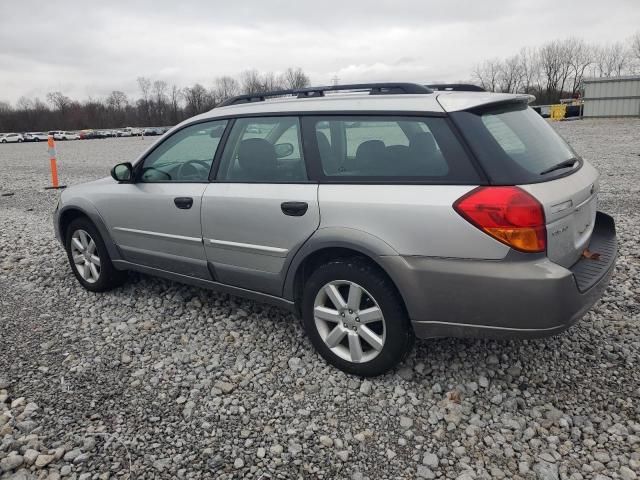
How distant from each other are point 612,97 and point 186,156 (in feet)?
116

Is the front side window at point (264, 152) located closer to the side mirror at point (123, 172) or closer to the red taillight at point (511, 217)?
the side mirror at point (123, 172)

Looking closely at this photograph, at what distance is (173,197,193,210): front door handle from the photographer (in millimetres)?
3836

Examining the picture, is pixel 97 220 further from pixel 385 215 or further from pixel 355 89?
pixel 385 215

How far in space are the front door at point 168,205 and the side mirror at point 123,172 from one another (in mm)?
60

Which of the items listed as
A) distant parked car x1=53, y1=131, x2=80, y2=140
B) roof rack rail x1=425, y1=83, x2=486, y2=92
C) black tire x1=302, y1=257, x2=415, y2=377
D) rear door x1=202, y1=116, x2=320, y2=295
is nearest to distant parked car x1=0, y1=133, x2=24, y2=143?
distant parked car x1=53, y1=131, x2=80, y2=140

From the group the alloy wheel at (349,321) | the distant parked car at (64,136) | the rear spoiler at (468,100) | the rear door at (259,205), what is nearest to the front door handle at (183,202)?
the rear door at (259,205)

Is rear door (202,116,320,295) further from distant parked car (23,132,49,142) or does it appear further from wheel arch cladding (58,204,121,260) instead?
distant parked car (23,132,49,142)

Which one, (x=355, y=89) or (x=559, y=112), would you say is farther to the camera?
(x=559, y=112)

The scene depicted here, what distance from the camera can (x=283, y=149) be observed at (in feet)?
11.4

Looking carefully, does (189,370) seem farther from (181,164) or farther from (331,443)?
(181,164)

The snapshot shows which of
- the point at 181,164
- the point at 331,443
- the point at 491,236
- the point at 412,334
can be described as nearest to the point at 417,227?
the point at 491,236

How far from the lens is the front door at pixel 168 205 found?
388cm

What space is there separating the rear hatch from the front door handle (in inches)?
78.9

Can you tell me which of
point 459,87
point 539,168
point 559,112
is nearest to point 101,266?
point 459,87
